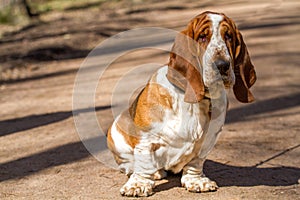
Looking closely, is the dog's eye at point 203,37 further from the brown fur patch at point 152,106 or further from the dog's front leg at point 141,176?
the dog's front leg at point 141,176

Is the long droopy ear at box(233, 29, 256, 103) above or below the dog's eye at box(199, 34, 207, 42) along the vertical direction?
below

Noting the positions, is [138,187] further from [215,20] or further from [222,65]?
[215,20]

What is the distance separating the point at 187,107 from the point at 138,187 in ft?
2.42

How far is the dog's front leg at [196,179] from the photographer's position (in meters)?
4.64

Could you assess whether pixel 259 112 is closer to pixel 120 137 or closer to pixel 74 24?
pixel 120 137

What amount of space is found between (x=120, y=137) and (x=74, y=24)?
43.3 ft

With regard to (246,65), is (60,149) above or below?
below

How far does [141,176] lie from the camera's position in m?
4.55

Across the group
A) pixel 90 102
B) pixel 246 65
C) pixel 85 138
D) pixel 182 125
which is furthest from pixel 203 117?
pixel 90 102

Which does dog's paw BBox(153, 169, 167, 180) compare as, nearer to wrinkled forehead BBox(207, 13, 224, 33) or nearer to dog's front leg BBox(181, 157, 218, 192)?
dog's front leg BBox(181, 157, 218, 192)

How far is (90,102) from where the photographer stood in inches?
332

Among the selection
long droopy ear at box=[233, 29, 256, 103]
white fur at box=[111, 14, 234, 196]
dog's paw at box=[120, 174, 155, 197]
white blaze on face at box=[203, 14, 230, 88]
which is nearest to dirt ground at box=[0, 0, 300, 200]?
dog's paw at box=[120, 174, 155, 197]

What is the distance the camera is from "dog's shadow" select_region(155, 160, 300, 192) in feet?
16.2

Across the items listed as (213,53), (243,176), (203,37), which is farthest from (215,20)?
(243,176)
